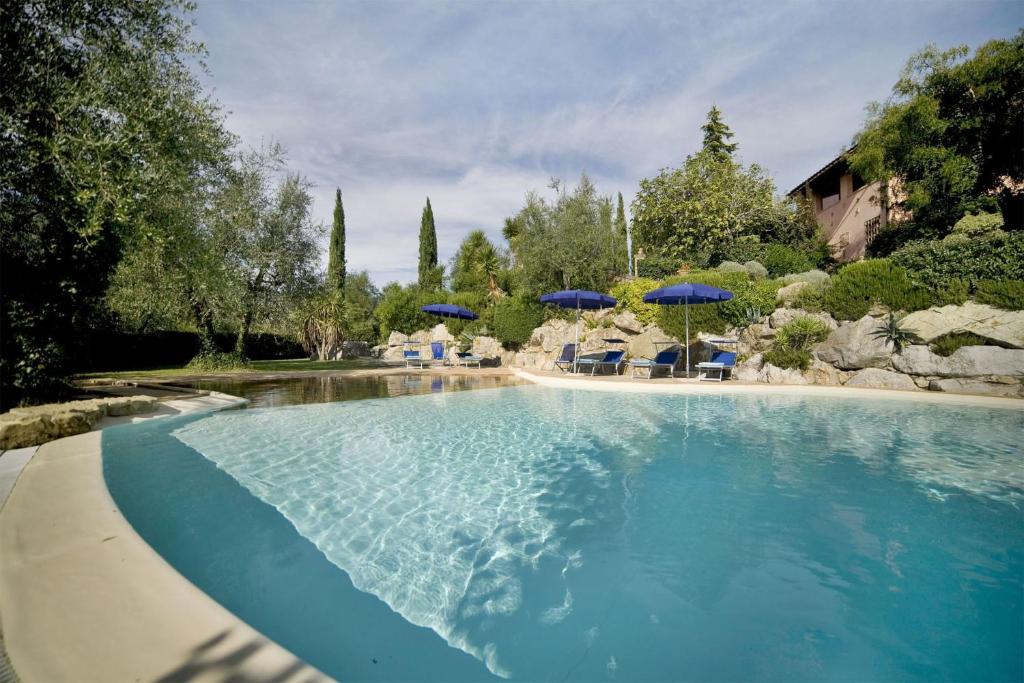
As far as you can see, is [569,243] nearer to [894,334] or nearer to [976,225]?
[894,334]

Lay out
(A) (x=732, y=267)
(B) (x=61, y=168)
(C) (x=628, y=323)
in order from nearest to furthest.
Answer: (B) (x=61, y=168)
(C) (x=628, y=323)
(A) (x=732, y=267)

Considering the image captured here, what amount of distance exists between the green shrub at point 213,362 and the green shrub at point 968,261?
76.3 ft

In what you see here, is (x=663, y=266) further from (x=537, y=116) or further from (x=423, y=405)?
(x=423, y=405)

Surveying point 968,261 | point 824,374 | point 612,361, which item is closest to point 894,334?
point 824,374

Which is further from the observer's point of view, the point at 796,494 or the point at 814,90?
the point at 814,90

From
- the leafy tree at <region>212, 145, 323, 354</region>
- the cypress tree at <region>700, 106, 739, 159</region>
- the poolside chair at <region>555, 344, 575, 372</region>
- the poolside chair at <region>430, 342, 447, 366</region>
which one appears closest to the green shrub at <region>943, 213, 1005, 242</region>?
the poolside chair at <region>555, 344, 575, 372</region>

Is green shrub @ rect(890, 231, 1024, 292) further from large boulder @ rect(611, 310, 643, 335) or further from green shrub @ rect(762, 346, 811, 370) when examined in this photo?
large boulder @ rect(611, 310, 643, 335)

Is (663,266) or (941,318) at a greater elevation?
(663,266)

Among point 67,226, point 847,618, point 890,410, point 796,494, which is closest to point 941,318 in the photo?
point 890,410

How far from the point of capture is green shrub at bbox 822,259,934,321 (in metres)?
12.9

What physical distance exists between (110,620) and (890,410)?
11591 mm

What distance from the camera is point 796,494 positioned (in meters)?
4.47

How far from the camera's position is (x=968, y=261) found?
1226 centimetres

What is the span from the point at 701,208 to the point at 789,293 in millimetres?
10211
